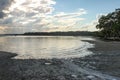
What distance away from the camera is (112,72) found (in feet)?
69.1

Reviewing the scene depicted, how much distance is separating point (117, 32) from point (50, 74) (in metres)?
101

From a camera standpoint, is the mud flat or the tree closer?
the mud flat

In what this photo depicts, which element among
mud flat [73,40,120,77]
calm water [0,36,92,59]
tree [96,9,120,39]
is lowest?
calm water [0,36,92,59]

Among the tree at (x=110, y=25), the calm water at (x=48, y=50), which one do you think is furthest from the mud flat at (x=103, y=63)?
the tree at (x=110, y=25)

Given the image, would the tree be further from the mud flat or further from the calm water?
the mud flat

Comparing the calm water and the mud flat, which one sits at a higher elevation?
the mud flat

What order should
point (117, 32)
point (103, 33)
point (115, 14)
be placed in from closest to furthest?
point (117, 32) < point (115, 14) < point (103, 33)

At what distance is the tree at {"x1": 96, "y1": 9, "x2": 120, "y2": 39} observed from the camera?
385 ft

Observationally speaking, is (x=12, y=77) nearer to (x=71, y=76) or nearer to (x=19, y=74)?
(x=19, y=74)

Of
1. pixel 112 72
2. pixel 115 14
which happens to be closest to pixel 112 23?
pixel 115 14

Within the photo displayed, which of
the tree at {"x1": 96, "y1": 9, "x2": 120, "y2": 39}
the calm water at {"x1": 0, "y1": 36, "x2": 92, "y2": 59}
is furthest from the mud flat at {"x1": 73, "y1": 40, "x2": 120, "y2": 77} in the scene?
the tree at {"x1": 96, "y1": 9, "x2": 120, "y2": 39}

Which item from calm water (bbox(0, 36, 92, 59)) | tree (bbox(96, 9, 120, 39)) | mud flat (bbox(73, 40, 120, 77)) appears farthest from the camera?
tree (bbox(96, 9, 120, 39))

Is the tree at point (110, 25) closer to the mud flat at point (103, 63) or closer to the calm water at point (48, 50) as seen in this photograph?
the calm water at point (48, 50)

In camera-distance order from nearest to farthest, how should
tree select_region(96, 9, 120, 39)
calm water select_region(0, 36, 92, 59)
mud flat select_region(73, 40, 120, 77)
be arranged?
mud flat select_region(73, 40, 120, 77) → calm water select_region(0, 36, 92, 59) → tree select_region(96, 9, 120, 39)
